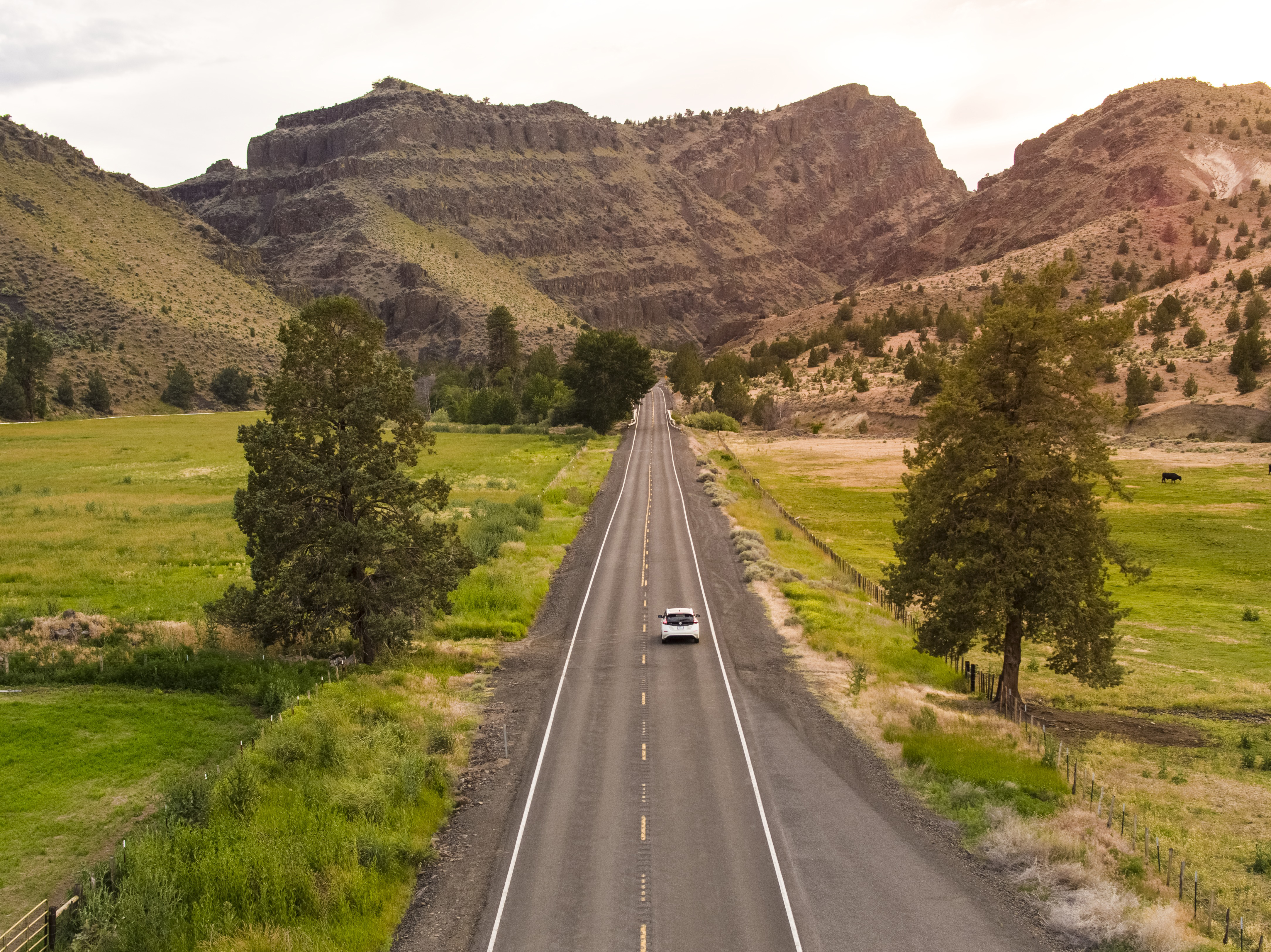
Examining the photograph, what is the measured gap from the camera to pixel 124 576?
43.8 metres

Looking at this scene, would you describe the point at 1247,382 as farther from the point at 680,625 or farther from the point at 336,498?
the point at 336,498

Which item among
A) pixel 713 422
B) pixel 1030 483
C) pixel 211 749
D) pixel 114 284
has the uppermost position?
pixel 114 284

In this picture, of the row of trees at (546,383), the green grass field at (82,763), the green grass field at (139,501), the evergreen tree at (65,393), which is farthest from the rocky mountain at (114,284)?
the green grass field at (82,763)

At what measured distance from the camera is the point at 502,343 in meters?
171

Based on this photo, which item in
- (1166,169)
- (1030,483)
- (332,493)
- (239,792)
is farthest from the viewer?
(1166,169)

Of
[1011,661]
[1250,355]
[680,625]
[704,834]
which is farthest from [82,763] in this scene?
[1250,355]

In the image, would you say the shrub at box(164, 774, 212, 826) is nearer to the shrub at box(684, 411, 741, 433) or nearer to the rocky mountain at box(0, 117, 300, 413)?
the shrub at box(684, 411, 741, 433)

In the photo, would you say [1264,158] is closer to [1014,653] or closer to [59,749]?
[1014,653]

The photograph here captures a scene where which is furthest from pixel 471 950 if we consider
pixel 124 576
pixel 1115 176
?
pixel 1115 176

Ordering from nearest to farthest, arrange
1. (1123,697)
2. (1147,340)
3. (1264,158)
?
(1123,697) < (1147,340) < (1264,158)

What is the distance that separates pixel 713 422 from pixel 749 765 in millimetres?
105388

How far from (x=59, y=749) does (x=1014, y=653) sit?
2931 cm

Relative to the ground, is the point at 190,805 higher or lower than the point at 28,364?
lower

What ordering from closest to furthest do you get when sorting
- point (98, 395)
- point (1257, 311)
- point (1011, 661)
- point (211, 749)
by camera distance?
1. point (211, 749)
2. point (1011, 661)
3. point (1257, 311)
4. point (98, 395)
